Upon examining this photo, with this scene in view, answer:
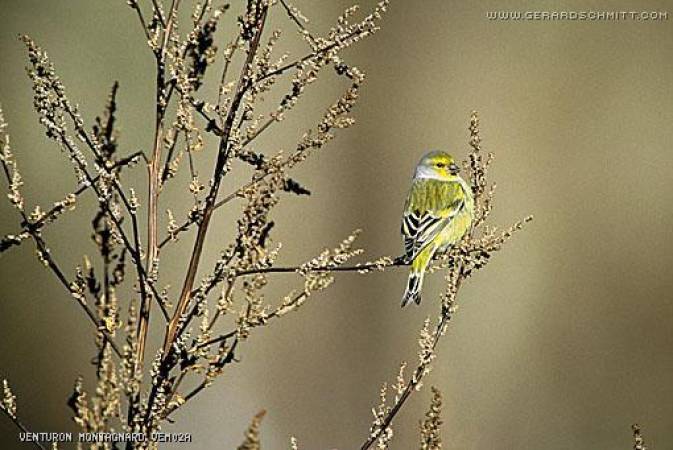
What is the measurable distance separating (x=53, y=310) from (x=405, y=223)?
3.55 ft

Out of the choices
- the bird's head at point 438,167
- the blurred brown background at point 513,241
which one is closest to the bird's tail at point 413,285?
the bird's head at point 438,167

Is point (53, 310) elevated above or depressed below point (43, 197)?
below

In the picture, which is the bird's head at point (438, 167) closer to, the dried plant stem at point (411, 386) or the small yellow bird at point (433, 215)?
the small yellow bird at point (433, 215)

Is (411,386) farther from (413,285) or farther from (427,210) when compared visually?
(427,210)

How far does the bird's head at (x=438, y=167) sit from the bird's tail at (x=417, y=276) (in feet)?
0.73

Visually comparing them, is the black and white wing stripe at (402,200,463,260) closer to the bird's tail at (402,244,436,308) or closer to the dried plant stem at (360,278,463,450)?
the bird's tail at (402,244,436,308)

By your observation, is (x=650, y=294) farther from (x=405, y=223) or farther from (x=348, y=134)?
(x=405, y=223)

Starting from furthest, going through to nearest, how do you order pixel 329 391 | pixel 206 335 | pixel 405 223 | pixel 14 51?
pixel 329 391, pixel 14 51, pixel 405 223, pixel 206 335

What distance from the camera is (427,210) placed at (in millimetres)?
1773

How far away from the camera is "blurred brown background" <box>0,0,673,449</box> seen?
2906mm

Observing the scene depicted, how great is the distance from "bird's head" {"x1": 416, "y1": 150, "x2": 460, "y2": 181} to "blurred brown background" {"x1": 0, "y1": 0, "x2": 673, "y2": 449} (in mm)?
Result: 917

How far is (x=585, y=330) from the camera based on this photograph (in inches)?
123

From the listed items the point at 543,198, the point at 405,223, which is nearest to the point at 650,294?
the point at 543,198

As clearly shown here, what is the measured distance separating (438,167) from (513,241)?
127cm
